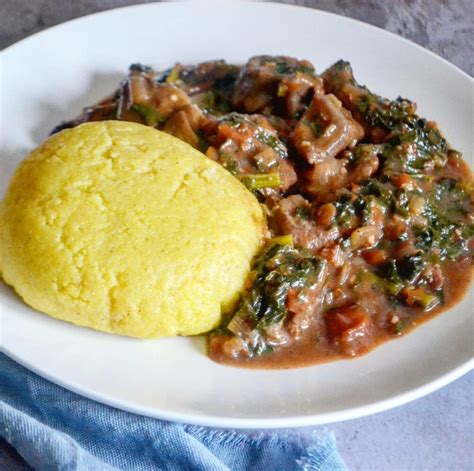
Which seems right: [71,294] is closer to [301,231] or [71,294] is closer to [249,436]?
[249,436]

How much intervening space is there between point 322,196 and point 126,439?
2.00m

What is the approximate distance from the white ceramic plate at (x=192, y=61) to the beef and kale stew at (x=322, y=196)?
14cm

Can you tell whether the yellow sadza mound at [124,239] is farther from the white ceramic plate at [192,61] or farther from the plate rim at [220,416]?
the plate rim at [220,416]

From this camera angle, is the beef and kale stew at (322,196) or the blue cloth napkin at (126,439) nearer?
the blue cloth napkin at (126,439)

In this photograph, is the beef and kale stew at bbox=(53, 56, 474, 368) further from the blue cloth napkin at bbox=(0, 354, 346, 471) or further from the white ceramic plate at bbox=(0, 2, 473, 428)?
the blue cloth napkin at bbox=(0, 354, 346, 471)

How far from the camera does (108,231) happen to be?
4.08m

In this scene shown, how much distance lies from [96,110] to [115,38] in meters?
0.86

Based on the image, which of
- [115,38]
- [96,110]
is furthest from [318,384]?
[115,38]

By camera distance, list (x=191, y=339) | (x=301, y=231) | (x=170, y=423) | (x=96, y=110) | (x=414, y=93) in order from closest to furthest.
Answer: (x=170, y=423) → (x=191, y=339) → (x=301, y=231) → (x=96, y=110) → (x=414, y=93)

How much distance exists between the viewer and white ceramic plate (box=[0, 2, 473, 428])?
3.83 metres

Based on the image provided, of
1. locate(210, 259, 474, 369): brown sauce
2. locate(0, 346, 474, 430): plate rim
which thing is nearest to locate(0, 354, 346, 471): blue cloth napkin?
locate(0, 346, 474, 430): plate rim

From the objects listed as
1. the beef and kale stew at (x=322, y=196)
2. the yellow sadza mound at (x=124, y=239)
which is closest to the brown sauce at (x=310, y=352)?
the beef and kale stew at (x=322, y=196)

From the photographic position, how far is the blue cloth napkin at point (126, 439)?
12.0 ft

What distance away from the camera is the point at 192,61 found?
6191 mm
